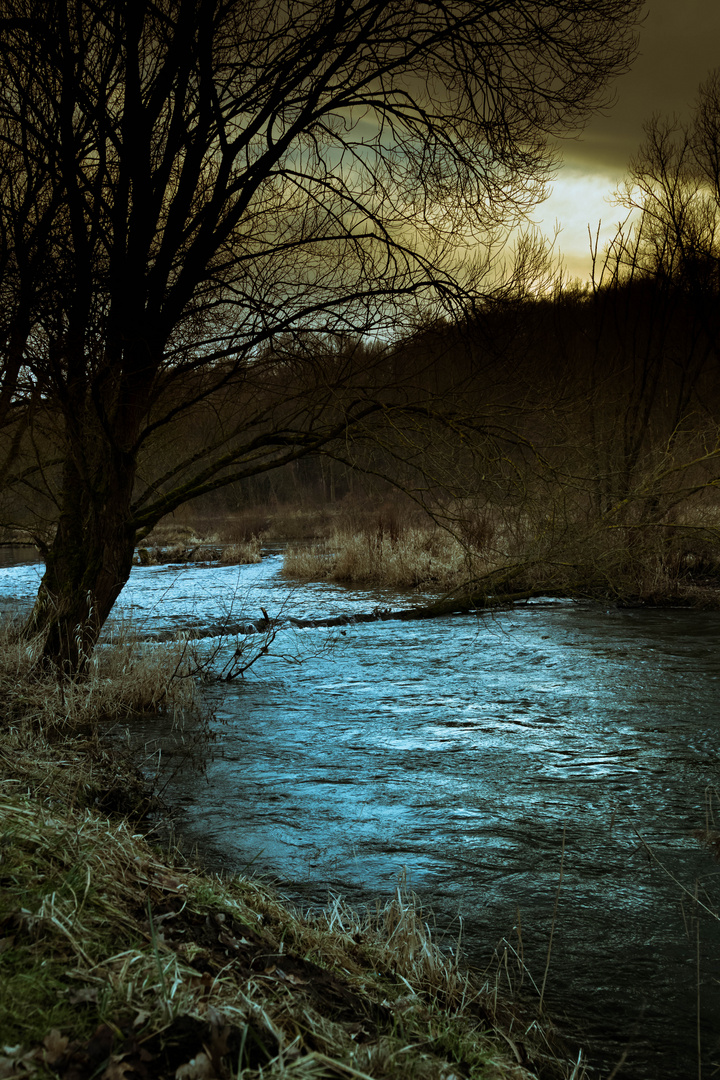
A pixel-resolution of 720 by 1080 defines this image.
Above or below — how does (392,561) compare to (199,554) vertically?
below

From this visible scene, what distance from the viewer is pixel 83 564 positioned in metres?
7.58

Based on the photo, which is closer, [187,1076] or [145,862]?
[187,1076]

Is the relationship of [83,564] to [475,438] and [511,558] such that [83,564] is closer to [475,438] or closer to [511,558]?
[475,438]

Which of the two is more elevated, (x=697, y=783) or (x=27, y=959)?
(x=27, y=959)

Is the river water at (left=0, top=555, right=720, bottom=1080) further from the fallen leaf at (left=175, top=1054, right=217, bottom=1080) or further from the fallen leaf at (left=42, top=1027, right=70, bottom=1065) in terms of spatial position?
the fallen leaf at (left=42, top=1027, right=70, bottom=1065)

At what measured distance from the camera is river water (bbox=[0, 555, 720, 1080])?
11.5ft

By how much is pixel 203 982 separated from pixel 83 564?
5.86 metres

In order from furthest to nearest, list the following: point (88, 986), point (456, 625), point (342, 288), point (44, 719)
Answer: point (456, 625), point (342, 288), point (44, 719), point (88, 986)

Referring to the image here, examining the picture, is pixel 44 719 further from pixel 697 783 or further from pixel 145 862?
pixel 697 783

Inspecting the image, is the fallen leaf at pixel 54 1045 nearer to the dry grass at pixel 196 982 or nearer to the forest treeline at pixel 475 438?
the dry grass at pixel 196 982

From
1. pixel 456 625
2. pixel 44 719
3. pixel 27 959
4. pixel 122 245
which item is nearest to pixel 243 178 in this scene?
pixel 122 245

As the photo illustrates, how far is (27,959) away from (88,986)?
0.20 m

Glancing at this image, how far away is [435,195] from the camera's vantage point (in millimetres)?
7395

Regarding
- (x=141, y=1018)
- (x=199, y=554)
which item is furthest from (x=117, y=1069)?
(x=199, y=554)
